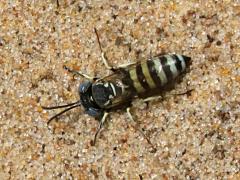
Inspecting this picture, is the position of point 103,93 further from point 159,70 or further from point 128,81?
point 159,70

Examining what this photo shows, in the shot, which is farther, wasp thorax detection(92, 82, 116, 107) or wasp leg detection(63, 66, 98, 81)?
wasp leg detection(63, 66, 98, 81)

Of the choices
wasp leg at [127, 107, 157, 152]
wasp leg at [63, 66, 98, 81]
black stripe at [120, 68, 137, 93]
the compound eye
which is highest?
black stripe at [120, 68, 137, 93]

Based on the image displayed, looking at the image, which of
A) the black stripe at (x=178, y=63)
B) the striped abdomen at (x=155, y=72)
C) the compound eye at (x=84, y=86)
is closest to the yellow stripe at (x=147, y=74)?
the striped abdomen at (x=155, y=72)

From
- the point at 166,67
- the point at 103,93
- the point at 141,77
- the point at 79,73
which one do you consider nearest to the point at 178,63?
the point at 166,67

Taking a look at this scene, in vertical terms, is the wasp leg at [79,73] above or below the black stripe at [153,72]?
below

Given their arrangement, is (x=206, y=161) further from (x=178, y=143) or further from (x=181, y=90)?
(x=181, y=90)

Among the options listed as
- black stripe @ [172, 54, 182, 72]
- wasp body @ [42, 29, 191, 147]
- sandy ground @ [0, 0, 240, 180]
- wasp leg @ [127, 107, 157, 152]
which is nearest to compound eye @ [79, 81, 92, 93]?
wasp body @ [42, 29, 191, 147]

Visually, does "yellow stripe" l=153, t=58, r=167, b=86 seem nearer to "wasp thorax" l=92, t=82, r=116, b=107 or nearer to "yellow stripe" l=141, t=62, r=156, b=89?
"yellow stripe" l=141, t=62, r=156, b=89

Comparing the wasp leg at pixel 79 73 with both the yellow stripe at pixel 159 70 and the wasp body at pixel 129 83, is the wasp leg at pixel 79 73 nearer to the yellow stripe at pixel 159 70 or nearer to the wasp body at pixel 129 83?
the wasp body at pixel 129 83
